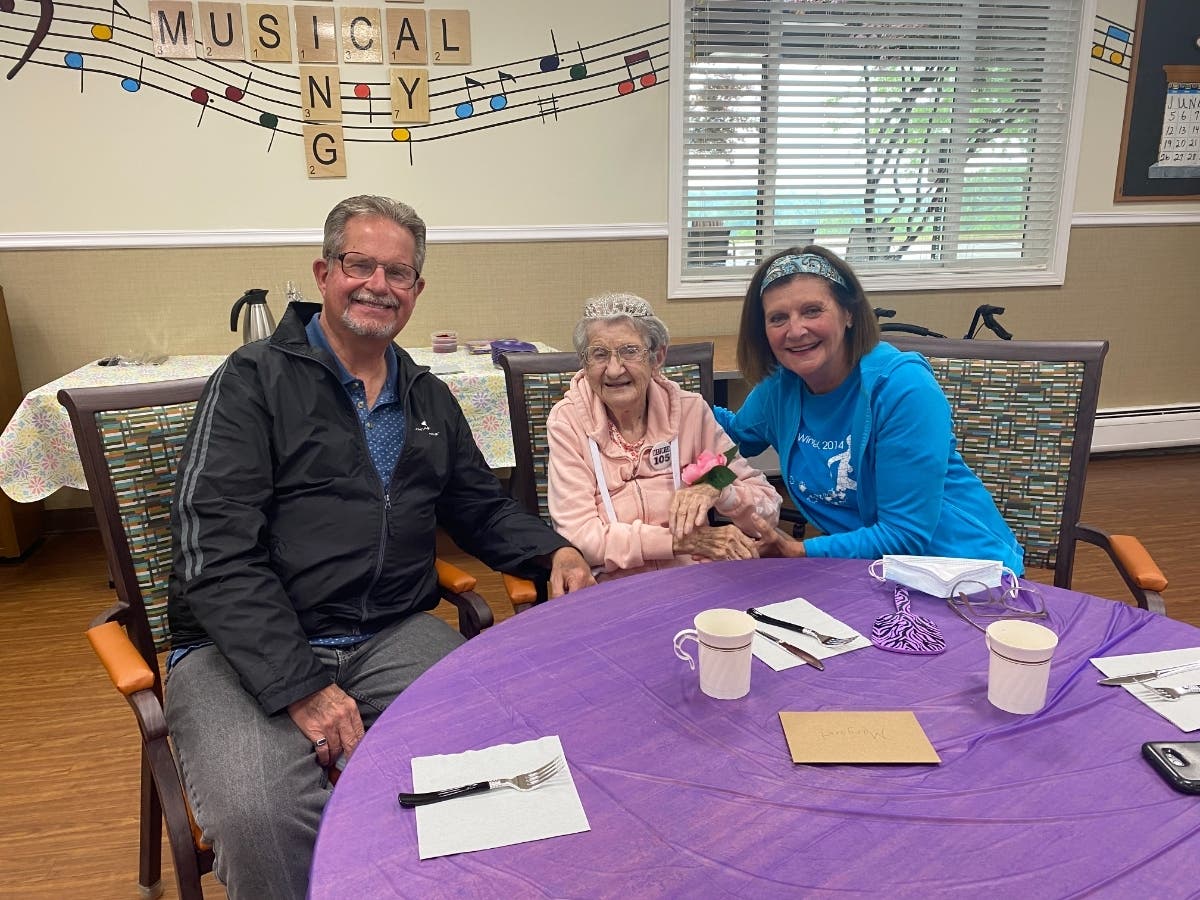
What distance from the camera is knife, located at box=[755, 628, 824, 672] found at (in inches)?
43.8

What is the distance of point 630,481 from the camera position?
1854mm

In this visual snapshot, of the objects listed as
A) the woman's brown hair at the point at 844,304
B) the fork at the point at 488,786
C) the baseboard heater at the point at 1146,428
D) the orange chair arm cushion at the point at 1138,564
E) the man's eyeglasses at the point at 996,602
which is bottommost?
the baseboard heater at the point at 1146,428

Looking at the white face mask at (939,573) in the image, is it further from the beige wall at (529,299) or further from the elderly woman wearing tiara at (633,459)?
the beige wall at (529,299)

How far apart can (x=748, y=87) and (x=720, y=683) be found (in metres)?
3.62

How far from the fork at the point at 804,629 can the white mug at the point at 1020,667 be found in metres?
0.21

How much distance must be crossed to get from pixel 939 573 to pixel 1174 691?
0.35 m

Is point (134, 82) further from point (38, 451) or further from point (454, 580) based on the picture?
point (454, 580)

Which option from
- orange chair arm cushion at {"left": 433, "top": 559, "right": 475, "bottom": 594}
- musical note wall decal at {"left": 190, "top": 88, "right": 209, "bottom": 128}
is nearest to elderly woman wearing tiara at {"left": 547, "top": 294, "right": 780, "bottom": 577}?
orange chair arm cushion at {"left": 433, "top": 559, "right": 475, "bottom": 594}

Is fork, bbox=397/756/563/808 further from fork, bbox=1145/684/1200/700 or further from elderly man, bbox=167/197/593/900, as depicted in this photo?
fork, bbox=1145/684/1200/700

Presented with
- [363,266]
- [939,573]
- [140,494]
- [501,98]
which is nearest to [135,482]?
[140,494]

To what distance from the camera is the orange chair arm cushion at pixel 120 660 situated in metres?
1.20

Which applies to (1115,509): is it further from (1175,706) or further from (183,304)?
(183,304)

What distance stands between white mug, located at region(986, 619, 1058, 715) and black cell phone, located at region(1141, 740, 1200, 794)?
0.12 m

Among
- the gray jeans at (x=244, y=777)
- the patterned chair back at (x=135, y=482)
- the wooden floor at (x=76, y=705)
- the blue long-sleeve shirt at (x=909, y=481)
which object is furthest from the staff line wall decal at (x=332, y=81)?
the gray jeans at (x=244, y=777)
